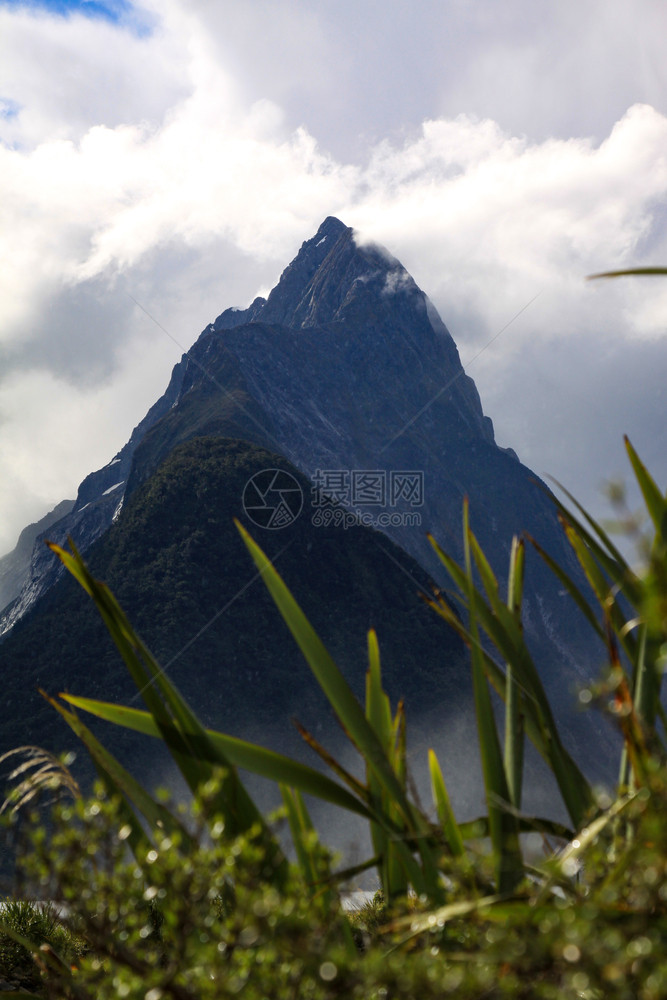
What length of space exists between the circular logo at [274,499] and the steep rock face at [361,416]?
630 inches

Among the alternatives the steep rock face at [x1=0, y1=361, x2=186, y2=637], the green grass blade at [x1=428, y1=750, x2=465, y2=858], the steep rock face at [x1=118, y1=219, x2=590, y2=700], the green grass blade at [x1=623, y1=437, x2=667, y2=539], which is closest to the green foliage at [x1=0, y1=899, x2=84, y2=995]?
the green grass blade at [x1=428, y1=750, x2=465, y2=858]

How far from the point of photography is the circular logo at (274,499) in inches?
2645

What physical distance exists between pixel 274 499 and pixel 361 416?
63716mm

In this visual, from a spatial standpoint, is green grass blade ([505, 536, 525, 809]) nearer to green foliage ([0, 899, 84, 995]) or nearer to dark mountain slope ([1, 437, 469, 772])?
green foliage ([0, 899, 84, 995])

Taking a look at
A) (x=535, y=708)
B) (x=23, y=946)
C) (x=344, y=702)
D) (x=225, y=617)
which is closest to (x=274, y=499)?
(x=225, y=617)

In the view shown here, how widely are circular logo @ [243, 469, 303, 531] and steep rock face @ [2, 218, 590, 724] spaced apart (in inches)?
630

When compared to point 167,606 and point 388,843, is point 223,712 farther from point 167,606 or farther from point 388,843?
point 388,843

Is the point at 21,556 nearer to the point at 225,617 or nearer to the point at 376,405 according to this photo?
the point at 376,405

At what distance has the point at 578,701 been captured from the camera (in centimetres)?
101

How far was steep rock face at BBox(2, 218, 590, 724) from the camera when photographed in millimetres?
99438

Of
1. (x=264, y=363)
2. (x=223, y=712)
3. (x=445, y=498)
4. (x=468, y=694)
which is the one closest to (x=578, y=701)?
(x=223, y=712)

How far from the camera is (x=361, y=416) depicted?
129 meters

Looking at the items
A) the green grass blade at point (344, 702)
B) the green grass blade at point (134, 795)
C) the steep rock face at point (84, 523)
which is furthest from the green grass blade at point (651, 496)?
the steep rock face at point (84, 523)

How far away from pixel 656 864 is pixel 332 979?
440 mm
